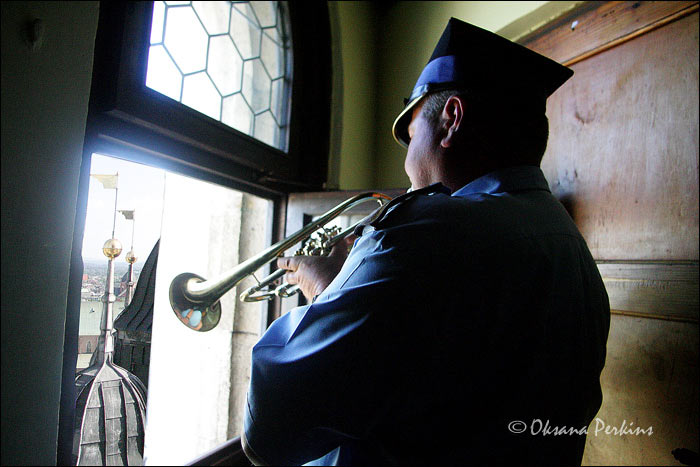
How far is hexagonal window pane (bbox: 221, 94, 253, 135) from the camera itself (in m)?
1.43

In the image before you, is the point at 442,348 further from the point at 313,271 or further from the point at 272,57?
the point at 272,57

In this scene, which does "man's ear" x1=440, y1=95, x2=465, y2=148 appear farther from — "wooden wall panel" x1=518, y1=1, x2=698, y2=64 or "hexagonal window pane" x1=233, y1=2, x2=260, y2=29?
"hexagonal window pane" x1=233, y1=2, x2=260, y2=29

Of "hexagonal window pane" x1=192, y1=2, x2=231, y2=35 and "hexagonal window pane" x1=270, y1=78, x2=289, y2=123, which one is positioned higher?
"hexagonal window pane" x1=192, y1=2, x2=231, y2=35

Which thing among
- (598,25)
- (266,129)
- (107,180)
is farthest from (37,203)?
(598,25)

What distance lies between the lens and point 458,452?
535 mm

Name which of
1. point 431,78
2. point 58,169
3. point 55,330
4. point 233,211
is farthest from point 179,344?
point 431,78

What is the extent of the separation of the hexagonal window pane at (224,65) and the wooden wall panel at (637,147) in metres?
1.20

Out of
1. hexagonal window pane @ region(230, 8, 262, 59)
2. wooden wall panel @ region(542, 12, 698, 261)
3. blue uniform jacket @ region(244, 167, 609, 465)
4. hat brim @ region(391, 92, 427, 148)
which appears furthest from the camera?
hexagonal window pane @ region(230, 8, 262, 59)

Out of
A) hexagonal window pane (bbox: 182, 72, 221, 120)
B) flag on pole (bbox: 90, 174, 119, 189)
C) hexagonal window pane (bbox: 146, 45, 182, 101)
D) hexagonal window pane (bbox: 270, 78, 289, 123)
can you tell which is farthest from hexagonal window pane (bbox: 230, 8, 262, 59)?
flag on pole (bbox: 90, 174, 119, 189)

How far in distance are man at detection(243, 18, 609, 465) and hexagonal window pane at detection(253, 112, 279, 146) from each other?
1140 mm

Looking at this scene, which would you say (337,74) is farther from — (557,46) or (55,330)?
(55,330)

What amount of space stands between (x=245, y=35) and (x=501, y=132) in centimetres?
127

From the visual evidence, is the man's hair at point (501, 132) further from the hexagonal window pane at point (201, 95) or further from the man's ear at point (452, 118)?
the hexagonal window pane at point (201, 95)

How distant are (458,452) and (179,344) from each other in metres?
1.11
